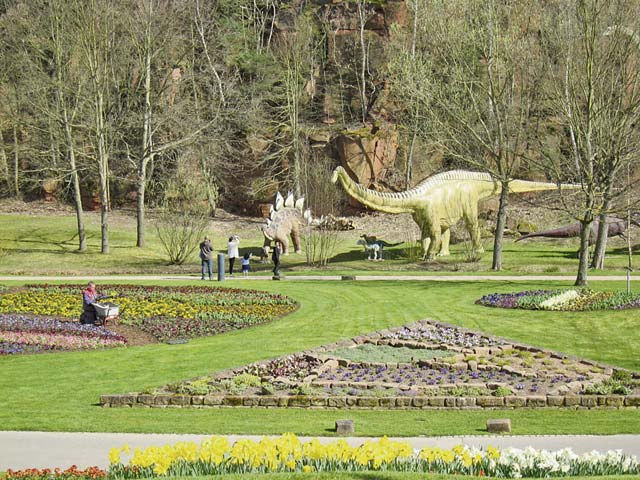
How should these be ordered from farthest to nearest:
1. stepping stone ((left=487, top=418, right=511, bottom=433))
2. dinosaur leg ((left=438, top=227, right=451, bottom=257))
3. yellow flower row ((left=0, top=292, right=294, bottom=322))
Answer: dinosaur leg ((left=438, top=227, right=451, bottom=257)) < yellow flower row ((left=0, top=292, right=294, bottom=322)) < stepping stone ((left=487, top=418, right=511, bottom=433))

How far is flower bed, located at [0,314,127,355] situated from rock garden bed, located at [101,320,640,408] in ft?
16.5

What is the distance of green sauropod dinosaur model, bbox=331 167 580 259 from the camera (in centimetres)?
3569

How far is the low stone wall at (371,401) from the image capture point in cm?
1377

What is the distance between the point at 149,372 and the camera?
16.4 m

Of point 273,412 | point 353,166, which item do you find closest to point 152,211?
point 353,166

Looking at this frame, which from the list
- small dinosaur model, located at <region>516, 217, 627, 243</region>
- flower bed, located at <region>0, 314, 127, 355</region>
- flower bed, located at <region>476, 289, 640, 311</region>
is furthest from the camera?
small dinosaur model, located at <region>516, 217, 627, 243</region>

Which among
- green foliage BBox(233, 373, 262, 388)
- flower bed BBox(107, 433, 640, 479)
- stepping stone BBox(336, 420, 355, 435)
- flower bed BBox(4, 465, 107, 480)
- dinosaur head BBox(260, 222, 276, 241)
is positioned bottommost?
green foliage BBox(233, 373, 262, 388)

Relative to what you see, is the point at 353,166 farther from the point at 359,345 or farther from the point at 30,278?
the point at 359,345

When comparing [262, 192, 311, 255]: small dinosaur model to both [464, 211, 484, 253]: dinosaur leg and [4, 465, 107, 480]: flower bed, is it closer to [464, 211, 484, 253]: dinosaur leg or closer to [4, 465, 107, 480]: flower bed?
[464, 211, 484, 253]: dinosaur leg

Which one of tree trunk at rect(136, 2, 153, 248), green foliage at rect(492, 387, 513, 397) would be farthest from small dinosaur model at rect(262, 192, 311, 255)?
green foliage at rect(492, 387, 513, 397)

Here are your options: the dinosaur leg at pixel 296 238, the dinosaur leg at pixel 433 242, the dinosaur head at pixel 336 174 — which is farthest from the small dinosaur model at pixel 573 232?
the dinosaur head at pixel 336 174

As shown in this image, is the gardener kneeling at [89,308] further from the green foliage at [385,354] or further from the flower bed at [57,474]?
the flower bed at [57,474]

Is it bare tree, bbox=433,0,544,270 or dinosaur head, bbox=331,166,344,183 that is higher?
bare tree, bbox=433,0,544,270

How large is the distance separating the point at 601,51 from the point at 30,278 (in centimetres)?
2325
